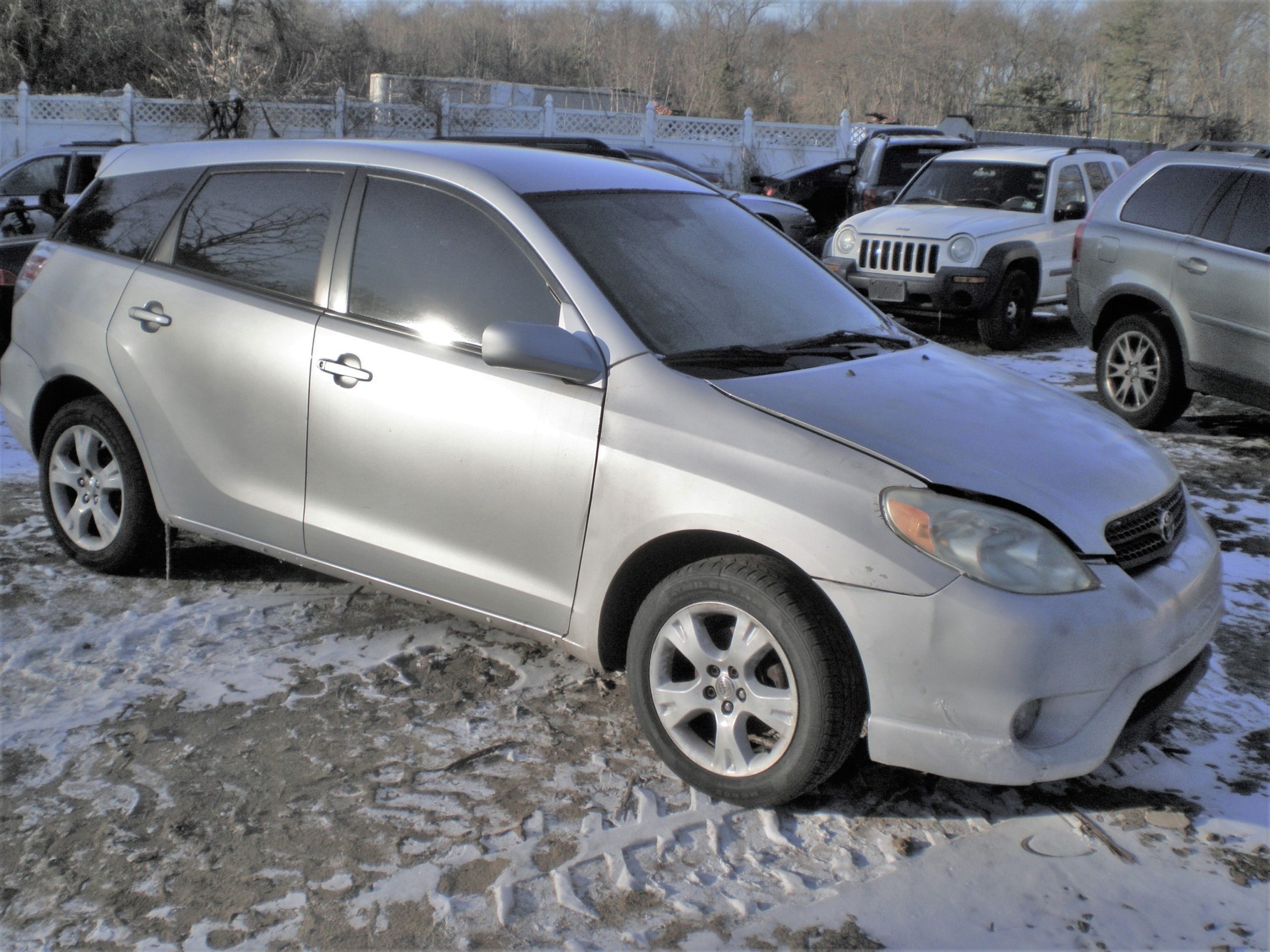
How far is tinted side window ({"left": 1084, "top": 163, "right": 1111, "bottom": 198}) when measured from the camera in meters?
11.5

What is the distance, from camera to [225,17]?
3234 centimetres

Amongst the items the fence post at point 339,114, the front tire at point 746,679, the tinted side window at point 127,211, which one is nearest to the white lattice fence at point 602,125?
the fence post at point 339,114

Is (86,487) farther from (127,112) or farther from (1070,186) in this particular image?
(127,112)

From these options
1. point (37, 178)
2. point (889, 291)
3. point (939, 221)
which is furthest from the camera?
point (37, 178)

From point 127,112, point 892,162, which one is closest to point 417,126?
point 127,112

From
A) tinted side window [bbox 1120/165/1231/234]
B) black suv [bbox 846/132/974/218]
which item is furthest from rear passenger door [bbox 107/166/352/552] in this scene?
black suv [bbox 846/132/974/218]

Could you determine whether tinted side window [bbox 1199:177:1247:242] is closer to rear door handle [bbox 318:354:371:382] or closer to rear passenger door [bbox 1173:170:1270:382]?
rear passenger door [bbox 1173:170:1270:382]

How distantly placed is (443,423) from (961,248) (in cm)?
781

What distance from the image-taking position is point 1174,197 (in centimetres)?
730

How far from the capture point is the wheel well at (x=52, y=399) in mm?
4398

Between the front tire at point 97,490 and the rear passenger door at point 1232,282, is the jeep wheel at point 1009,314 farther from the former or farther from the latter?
the front tire at point 97,490

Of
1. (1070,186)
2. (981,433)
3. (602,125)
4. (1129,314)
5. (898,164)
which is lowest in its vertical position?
(1129,314)

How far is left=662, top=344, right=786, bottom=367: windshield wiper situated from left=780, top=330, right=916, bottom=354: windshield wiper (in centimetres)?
8

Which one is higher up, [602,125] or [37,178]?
[602,125]
